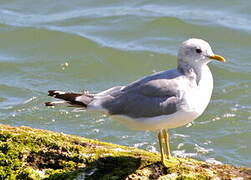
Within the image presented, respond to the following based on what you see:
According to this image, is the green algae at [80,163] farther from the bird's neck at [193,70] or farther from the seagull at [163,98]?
the bird's neck at [193,70]

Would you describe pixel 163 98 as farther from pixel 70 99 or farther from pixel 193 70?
pixel 70 99

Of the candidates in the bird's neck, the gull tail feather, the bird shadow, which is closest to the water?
the bird's neck

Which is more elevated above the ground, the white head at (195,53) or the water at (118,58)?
the white head at (195,53)

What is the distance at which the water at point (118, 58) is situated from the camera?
9.80m

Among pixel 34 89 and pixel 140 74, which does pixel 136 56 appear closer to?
pixel 140 74

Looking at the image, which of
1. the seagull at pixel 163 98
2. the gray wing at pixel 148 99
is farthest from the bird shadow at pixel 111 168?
the gray wing at pixel 148 99

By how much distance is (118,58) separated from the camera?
1266cm

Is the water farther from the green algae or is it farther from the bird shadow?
the bird shadow

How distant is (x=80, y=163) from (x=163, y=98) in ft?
3.47

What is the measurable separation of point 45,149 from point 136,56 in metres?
7.37

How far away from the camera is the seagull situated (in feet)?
18.0

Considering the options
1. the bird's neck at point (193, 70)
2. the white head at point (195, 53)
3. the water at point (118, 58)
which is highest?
the white head at point (195, 53)

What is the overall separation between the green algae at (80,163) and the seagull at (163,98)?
28 cm

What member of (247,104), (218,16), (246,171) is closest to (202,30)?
(218,16)
